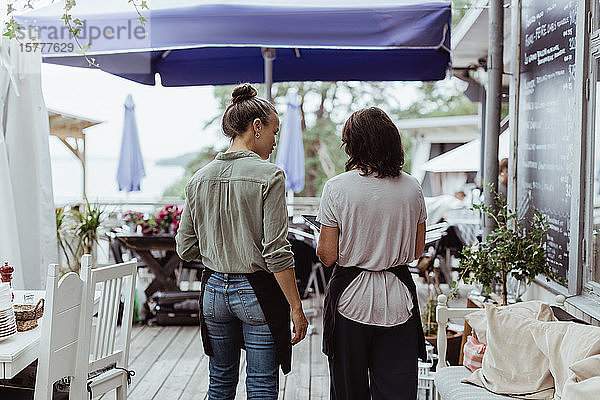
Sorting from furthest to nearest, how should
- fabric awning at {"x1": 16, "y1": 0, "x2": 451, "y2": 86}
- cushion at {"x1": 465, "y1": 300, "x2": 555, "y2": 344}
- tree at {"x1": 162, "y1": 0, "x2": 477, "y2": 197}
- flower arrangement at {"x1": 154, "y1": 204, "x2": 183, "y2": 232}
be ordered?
tree at {"x1": 162, "y1": 0, "x2": 477, "y2": 197} → flower arrangement at {"x1": 154, "y1": 204, "x2": 183, "y2": 232} → fabric awning at {"x1": 16, "y1": 0, "x2": 451, "y2": 86} → cushion at {"x1": 465, "y1": 300, "x2": 555, "y2": 344}

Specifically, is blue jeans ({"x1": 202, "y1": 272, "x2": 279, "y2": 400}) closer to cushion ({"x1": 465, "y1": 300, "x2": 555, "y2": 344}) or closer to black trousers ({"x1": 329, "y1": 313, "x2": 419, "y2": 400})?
black trousers ({"x1": 329, "y1": 313, "x2": 419, "y2": 400})

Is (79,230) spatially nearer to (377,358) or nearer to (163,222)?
(163,222)

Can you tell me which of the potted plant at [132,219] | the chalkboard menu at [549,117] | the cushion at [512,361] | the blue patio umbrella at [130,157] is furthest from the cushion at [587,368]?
the blue patio umbrella at [130,157]

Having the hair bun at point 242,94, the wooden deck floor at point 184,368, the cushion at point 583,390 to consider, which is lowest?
the wooden deck floor at point 184,368

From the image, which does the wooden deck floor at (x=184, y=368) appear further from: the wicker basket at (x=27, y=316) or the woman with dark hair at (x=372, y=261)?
the woman with dark hair at (x=372, y=261)

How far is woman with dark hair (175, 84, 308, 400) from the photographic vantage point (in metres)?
2.37

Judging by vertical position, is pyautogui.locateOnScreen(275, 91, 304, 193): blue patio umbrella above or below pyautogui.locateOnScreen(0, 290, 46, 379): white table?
above

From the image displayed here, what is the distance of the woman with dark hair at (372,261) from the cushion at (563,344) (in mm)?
481

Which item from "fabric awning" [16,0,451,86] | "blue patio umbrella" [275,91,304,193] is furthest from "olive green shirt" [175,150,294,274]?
"blue patio umbrella" [275,91,304,193]

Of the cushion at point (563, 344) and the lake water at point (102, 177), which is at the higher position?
the lake water at point (102, 177)

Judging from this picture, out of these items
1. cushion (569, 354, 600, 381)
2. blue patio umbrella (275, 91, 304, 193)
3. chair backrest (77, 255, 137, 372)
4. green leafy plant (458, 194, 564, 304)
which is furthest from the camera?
blue patio umbrella (275, 91, 304, 193)

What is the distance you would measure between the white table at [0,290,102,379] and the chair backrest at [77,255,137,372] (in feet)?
0.62

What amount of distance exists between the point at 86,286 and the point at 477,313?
1691 millimetres

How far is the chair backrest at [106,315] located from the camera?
271 centimetres
